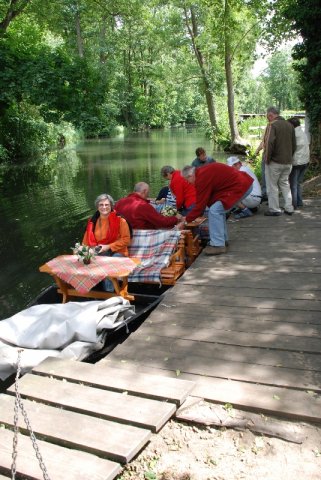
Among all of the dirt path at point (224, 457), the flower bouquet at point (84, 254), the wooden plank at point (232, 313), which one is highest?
the flower bouquet at point (84, 254)

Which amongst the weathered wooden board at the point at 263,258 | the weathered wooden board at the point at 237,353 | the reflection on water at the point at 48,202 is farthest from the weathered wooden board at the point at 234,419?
the reflection on water at the point at 48,202

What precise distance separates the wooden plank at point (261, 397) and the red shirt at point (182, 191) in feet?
15.7

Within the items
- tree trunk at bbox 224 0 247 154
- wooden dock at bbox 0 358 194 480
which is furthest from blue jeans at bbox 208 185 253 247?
tree trunk at bbox 224 0 247 154

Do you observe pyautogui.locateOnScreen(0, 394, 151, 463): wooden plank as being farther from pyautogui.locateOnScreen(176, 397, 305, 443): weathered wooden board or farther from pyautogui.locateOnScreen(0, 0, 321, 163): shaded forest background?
pyautogui.locateOnScreen(0, 0, 321, 163): shaded forest background

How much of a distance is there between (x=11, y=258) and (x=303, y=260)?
5.95 meters

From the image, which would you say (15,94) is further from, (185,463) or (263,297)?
(185,463)

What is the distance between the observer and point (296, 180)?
788cm

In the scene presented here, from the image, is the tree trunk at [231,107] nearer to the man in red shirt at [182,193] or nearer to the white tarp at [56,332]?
the man in red shirt at [182,193]

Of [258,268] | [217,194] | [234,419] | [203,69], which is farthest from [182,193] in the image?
[203,69]

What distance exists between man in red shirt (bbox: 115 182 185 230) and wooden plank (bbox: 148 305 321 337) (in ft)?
6.59

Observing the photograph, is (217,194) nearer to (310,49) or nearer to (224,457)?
(224,457)

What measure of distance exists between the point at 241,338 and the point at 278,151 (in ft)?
14.2

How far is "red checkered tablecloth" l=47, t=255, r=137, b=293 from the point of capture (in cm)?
489

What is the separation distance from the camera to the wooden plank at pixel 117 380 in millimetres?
2883
